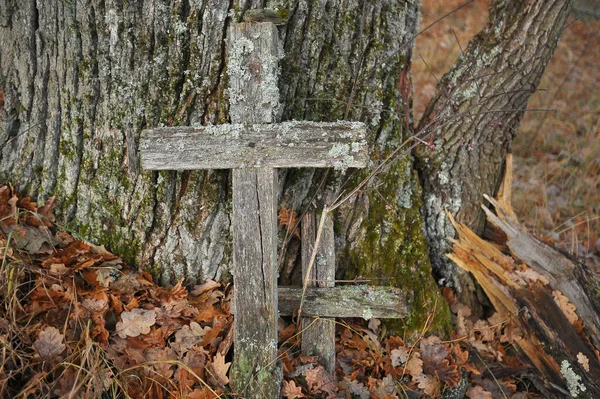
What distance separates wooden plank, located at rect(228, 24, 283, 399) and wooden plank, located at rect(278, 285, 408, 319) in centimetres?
27

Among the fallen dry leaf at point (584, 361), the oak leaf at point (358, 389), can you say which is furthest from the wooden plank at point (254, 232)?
the fallen dry leaf at point (584, 361)

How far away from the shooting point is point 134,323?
2359mm

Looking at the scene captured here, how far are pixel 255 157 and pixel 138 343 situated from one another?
1053mm

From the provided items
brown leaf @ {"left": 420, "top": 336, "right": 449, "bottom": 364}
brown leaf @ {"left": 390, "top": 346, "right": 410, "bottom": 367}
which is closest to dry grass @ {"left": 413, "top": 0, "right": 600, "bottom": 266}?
brown leaf @ {"left": 420, "top": 336, "right": 449, "bottom": 364}

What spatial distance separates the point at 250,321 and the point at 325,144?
0.88 m

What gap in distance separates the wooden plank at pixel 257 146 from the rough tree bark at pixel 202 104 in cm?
19

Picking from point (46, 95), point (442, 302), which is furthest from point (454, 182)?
point (46, 95)

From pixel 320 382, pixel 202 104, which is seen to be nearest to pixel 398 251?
pixel 320 382

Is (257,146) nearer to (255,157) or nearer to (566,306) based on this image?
(255,157)

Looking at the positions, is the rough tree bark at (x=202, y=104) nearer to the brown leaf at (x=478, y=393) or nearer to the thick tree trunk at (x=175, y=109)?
the thick tree trunk at (x=175, y=109)

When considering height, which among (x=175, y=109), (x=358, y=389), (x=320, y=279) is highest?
(x=175, y=109)

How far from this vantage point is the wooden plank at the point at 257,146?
214cm

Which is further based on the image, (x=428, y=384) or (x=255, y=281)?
(x=428, y=384)

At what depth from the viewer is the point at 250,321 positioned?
2.29 metres
